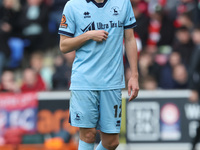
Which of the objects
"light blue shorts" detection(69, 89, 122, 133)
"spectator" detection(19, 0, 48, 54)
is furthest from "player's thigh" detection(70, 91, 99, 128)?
"spectator" detection(19, 0, 48, 54)

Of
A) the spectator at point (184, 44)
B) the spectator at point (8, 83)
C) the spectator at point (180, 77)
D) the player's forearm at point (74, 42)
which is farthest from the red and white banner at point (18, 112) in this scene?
the player's forearm at point (74, 42)

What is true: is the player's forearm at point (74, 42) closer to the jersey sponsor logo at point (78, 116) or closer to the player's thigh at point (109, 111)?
the player's thigh at point (109, 111)

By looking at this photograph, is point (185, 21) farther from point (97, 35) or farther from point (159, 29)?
point (97, 35)

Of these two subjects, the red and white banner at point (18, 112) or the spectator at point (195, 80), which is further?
the red and white banner at point (18, 112)

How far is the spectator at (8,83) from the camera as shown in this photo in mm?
10783

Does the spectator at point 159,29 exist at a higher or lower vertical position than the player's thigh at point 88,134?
higher

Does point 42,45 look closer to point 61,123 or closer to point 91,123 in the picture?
point 61,123

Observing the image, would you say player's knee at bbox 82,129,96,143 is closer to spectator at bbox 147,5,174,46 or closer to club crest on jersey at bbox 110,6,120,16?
club crest on jersey at bbox 110,6,120,16

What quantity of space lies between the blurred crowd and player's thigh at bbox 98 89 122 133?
571 centimetres

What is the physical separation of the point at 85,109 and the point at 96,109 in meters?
0.13

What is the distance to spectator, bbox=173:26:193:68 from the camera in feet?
38.3

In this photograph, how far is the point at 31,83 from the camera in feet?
36.0

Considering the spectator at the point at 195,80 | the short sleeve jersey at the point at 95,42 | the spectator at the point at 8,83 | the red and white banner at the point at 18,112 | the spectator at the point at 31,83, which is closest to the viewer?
the short sleeve jersey at the point at 95,42

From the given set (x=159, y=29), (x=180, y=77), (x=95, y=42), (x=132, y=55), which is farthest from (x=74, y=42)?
(x=159, y=29)
